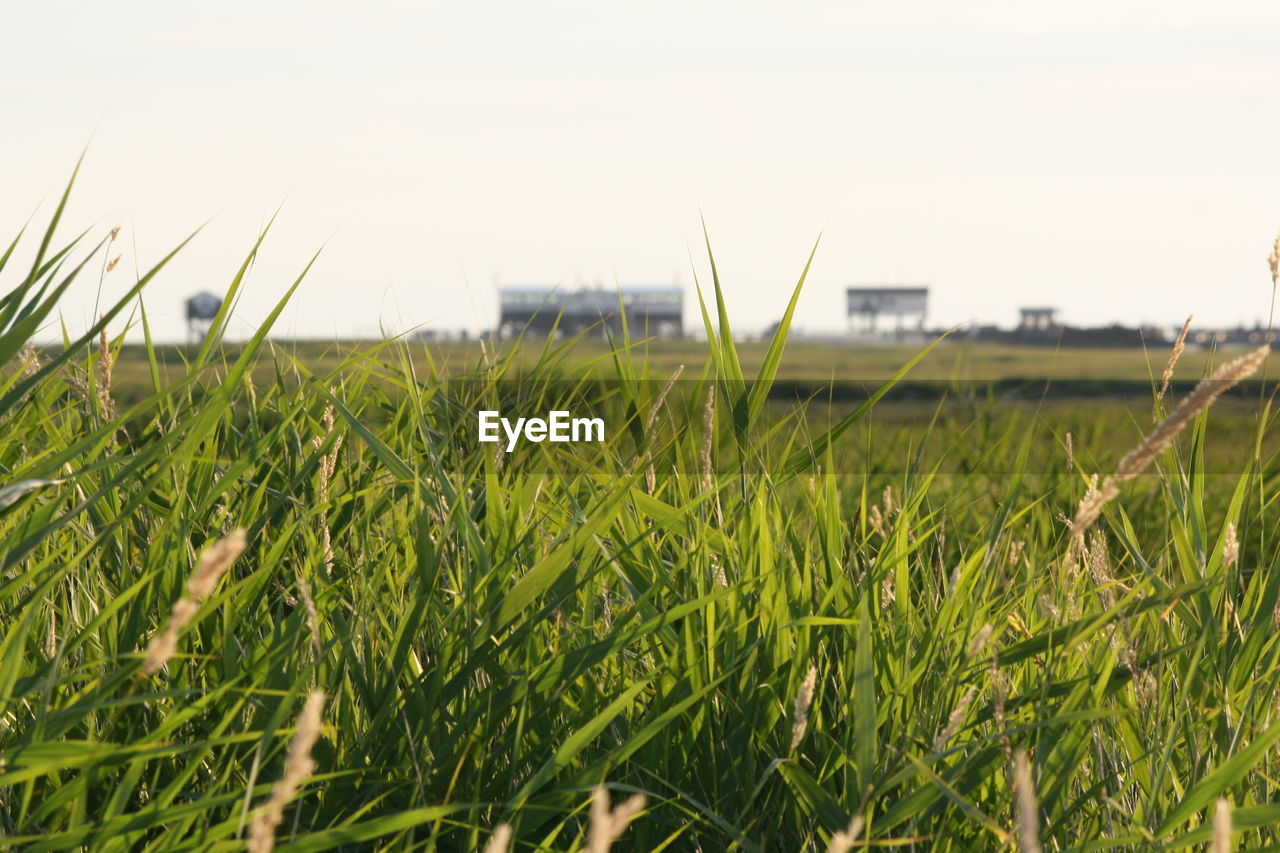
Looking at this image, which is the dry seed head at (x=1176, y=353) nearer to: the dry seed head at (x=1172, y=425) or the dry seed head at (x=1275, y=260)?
the dry seed head at (x=1275, y=260)

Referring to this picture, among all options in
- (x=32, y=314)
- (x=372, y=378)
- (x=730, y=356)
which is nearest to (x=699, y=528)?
(x=730, y=356)

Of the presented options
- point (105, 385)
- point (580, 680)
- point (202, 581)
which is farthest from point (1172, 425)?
point (105, 385)

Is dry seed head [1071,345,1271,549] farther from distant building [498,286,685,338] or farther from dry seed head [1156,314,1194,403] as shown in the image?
distant building [498,286,685,338]

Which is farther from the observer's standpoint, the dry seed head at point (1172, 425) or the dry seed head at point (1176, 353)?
the dry seed head at point (1176, 353)

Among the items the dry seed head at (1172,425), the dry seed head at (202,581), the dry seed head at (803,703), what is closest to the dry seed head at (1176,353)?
the dry seed head at (1172,425)

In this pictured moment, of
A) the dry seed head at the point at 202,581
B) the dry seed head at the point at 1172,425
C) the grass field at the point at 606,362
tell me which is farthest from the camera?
the grass field at the point at 606,362

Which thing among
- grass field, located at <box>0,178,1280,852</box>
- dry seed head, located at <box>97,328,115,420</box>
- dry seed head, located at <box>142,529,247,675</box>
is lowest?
grass field, located at <box>0,178,1280,852</box>

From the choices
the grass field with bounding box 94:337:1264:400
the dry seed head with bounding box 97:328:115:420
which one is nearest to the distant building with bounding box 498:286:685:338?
the grass field with bounding box 94:337:1264:400

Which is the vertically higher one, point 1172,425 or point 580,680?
point 1172,425

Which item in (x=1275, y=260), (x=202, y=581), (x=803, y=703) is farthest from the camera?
(x=1275, y=260)

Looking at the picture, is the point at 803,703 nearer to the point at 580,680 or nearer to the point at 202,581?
the point at 202,581

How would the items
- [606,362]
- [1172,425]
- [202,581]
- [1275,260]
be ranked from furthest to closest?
1. [606,362]
2. [1275,260]
3. [1172,425]
4. [202,581]

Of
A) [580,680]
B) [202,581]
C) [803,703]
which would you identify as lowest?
[580,680]

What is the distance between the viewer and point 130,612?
1.71 meters
